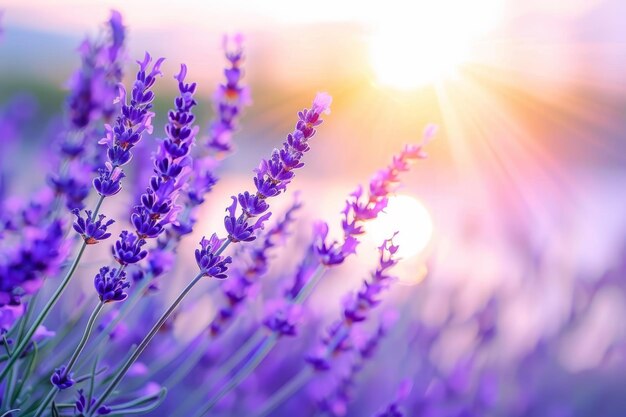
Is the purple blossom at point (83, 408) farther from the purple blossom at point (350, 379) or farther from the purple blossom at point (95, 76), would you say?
the purple blossom at point (350, 379)

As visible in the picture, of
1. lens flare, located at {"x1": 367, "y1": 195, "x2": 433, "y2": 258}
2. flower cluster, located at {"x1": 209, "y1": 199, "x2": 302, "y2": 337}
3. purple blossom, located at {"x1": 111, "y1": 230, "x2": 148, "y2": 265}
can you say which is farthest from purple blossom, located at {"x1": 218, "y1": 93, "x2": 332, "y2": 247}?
lens flare, located at {"x1": 367, "y1": 195, "x2": 433, "y2": 258}

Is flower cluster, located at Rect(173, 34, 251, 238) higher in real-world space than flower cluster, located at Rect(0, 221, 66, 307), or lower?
higher

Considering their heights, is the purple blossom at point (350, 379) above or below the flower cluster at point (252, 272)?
below

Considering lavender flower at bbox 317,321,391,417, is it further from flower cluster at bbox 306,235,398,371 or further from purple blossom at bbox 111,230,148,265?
purple blossom at bbox 111,230,148,265

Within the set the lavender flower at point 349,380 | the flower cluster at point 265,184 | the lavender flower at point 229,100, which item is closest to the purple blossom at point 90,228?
the flower cluster at point 265,184

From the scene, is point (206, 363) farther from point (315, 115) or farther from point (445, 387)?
point (315, 115)

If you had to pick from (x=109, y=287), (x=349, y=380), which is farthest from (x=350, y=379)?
(x=109, y=287)

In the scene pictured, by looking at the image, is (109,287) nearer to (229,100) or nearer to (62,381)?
(62,381)

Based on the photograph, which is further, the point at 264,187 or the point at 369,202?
the point at 369,202
